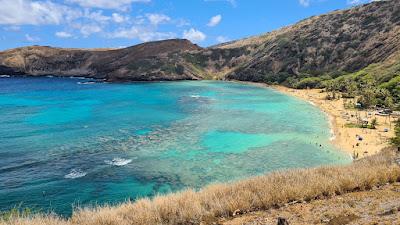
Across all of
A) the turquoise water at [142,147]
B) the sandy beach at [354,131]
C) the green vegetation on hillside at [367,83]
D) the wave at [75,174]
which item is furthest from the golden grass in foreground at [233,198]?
the green vegetation on hillside at [367,83]

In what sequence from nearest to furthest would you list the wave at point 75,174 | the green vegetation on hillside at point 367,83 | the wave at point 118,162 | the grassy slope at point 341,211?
the grassy slope at point 341,211, the wave at point 75,174, the wave at point 118,162, the green vegetation on hillside at point 367,83

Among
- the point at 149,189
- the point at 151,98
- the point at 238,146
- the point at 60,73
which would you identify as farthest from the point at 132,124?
the point at 60,73

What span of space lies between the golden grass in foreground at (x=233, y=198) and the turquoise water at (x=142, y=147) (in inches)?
217

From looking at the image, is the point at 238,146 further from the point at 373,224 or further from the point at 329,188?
the point at 373,224

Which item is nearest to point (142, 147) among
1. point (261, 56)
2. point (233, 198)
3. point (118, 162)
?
point (118, 162)

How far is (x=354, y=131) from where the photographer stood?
54531 millimetres

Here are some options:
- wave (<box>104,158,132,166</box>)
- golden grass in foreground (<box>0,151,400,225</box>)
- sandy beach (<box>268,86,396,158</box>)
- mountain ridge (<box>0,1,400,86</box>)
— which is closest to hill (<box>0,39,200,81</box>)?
mountain ridge (<box>0,1,400,86</box>)

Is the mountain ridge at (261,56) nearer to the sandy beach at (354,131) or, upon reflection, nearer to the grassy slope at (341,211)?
the sandy beach at (354,131)

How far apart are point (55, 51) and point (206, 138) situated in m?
154

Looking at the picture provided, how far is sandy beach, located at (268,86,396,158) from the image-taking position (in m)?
45.8

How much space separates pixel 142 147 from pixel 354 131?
29.5 metres

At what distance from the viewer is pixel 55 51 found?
186000 mm

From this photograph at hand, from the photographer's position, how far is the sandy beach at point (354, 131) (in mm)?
45781

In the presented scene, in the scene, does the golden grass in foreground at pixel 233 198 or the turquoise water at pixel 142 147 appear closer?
the golden grass in foreground at pixel 233 198
